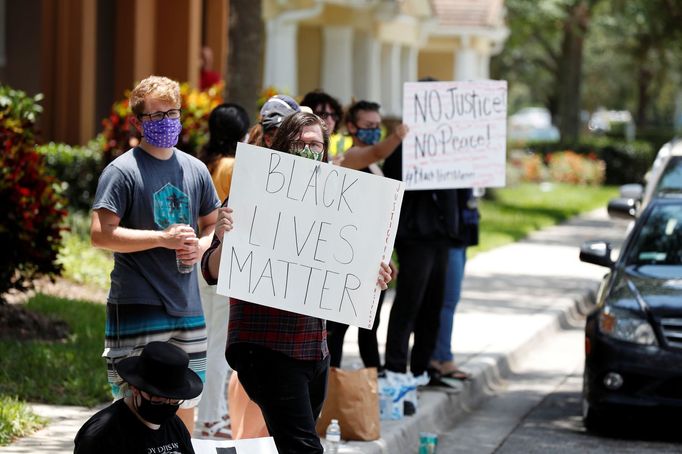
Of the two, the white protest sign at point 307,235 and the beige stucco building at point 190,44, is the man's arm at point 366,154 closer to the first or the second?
the white protest sign at point 307,235

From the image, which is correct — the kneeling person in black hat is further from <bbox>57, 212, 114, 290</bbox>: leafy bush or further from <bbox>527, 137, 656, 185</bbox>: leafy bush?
<bbox>527, 137, 656, 185</bbox>: leafy bush

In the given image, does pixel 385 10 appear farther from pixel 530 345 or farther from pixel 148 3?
pixel 530 345

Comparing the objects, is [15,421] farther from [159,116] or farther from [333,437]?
[159,116]

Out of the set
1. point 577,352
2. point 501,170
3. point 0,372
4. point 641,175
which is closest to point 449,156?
point 501,170

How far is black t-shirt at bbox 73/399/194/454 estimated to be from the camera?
416cm

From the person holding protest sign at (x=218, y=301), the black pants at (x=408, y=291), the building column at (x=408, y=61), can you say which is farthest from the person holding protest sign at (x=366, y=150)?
the building column at (x=408, y=61)

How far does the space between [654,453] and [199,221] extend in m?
3.66

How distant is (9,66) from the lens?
19.3m

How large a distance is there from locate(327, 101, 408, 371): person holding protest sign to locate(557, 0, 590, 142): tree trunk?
28660 millimetres

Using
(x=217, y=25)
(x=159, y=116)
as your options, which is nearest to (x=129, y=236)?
(x=159, y=116)

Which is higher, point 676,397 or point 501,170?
point 501,170

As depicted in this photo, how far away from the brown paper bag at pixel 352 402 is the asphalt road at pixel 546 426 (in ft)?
→ 3.69

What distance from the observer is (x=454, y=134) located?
893 centimetres

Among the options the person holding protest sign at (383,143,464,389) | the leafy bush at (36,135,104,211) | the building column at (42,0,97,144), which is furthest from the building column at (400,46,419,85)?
the person holding protest sign at (383,143,464,389)
